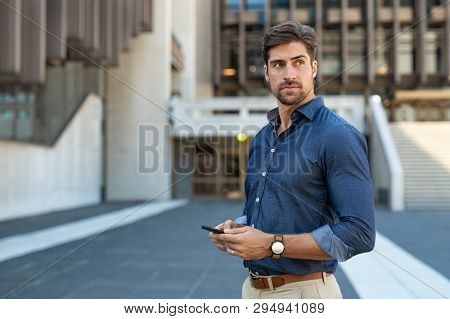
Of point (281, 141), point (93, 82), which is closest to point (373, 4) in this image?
point (93, 82)

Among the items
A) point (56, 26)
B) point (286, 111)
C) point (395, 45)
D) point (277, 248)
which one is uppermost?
point (395, 45)

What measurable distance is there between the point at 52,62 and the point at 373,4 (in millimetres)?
22174

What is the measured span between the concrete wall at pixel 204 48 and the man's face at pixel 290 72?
26.9 m

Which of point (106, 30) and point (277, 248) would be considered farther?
point (106, 30)

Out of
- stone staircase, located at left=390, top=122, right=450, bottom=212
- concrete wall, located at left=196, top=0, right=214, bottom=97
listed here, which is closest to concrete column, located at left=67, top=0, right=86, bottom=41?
stone staircase, located at left=390, top=122, right=450, bottom=212

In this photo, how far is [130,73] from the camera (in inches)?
792

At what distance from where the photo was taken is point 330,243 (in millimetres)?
1370

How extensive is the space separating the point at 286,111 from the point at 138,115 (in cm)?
1870

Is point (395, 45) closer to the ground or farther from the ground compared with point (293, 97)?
farther from the ground

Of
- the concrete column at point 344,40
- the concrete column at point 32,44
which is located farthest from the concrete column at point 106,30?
the concrete column at point 344,40

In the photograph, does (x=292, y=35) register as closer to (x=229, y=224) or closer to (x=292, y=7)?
(x=229, y=224)

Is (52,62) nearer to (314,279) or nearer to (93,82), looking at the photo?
(93,82)

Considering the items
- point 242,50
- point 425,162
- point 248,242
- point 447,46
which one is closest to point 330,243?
point 248,242

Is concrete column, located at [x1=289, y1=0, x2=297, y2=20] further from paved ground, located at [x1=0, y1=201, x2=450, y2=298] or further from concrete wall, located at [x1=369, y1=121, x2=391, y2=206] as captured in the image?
paved ground, located at [x1=0, y1=201, x2=450, y2=298]
